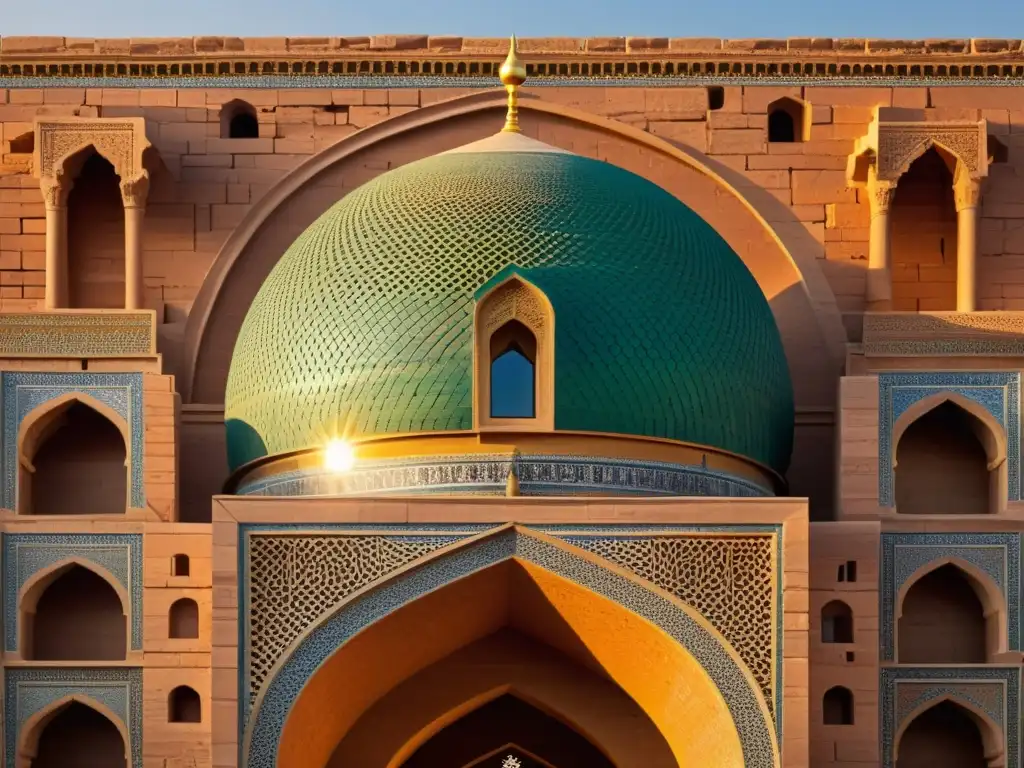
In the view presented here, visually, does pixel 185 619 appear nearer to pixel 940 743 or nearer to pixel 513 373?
pixel 513 373

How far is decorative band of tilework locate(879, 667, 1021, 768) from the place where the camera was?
74.2ft

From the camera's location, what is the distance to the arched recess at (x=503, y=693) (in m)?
22.6

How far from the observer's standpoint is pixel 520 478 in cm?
2195

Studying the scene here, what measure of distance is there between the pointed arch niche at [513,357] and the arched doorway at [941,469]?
3.11m

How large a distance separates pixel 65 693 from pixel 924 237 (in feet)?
24.8

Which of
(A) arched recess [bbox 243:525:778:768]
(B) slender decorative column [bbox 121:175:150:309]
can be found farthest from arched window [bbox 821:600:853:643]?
(B) slender decorative column [bbox 121:175:150:309]

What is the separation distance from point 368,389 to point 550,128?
419cm

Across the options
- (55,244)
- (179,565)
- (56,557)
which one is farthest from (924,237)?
(56,557)

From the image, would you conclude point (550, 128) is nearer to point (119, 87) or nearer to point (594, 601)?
point (119, 87)

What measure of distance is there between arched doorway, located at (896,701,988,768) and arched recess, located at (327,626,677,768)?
5.73ft

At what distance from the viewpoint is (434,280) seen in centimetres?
2262

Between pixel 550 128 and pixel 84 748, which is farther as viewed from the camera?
pixel 550 128

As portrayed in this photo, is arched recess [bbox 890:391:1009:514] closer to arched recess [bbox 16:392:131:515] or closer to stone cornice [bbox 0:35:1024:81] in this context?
stone cornice [bbox 0:35:1024:81]

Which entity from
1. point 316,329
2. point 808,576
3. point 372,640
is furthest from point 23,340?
point 808,576
